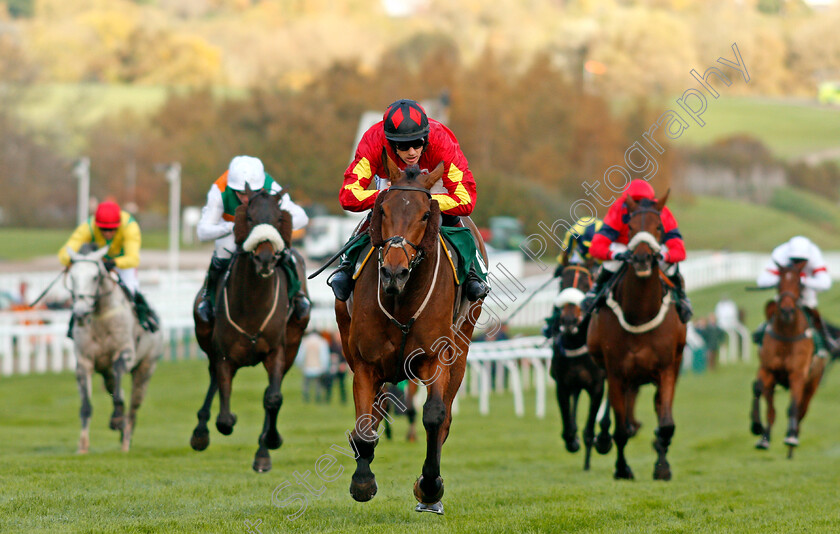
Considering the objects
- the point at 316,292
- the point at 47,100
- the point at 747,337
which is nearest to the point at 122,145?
the point at 47,100

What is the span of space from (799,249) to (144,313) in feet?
22.6

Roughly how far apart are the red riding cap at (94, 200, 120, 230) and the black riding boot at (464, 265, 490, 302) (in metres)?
5.24

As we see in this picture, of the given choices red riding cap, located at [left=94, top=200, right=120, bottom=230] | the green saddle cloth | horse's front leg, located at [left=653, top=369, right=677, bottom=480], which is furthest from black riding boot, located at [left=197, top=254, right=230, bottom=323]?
horse's front leg, located at [left=653, top=369, right=677, bottom=480]

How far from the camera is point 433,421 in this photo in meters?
6.20

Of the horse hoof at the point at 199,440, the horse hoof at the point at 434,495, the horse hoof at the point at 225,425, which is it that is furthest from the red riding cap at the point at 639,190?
the horse hoof at the point at 199,440

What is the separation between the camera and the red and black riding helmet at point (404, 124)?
657 cm

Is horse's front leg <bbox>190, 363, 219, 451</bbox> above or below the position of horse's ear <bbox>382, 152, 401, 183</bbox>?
below

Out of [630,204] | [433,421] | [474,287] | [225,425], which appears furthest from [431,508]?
[630,204]

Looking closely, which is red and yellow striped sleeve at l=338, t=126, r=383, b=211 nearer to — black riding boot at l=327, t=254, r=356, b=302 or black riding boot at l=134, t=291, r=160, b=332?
black riding boot at l=327, t=254, r=356, b=302

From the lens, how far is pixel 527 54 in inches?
3036

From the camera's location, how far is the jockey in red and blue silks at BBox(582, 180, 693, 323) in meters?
9.36

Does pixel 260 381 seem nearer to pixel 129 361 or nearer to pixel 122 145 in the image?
pixel 129 361

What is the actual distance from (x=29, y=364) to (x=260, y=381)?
437 cm

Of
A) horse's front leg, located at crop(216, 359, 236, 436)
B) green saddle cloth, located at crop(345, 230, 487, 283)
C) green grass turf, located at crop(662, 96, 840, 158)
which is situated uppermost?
green grass turf, located at crop(662, 96, 840, 158)
